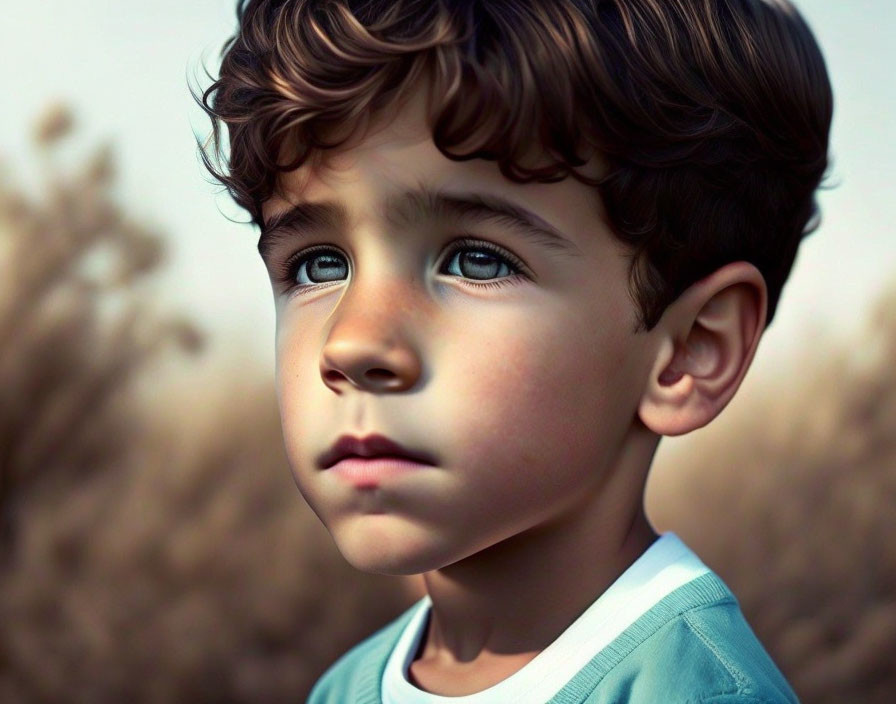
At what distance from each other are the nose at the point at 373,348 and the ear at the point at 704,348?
0.22 m

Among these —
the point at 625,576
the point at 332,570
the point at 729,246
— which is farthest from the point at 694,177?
the point at 332,570

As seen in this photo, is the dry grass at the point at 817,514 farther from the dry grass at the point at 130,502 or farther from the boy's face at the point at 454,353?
the boy's face at the point at 454,353

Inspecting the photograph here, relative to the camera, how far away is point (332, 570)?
5.40 feet

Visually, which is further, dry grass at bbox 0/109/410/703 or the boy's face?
dry grass at bbox 0/109/410/703

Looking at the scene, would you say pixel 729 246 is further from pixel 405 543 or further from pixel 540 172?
pixel 405 543

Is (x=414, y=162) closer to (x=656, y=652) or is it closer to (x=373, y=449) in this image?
(x=373, y=449)

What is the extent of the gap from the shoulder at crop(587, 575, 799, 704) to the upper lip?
228 mm

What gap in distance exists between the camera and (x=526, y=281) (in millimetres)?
946

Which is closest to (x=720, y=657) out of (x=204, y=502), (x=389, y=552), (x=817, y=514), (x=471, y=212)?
(x=389, y=552)

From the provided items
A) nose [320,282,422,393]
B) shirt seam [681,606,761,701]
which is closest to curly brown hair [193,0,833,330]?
nose [320,282,422,393]

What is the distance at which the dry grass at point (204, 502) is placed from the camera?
1.59 m

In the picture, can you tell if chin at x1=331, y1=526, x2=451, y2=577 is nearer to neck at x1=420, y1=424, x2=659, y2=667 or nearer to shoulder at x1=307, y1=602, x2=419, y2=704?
neck at x1=420, y1=424, x2=659, y2=667

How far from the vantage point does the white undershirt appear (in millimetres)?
1002

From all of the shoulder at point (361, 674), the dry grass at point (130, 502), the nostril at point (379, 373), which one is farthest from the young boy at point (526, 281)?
the dry grass at point (130, 502)
